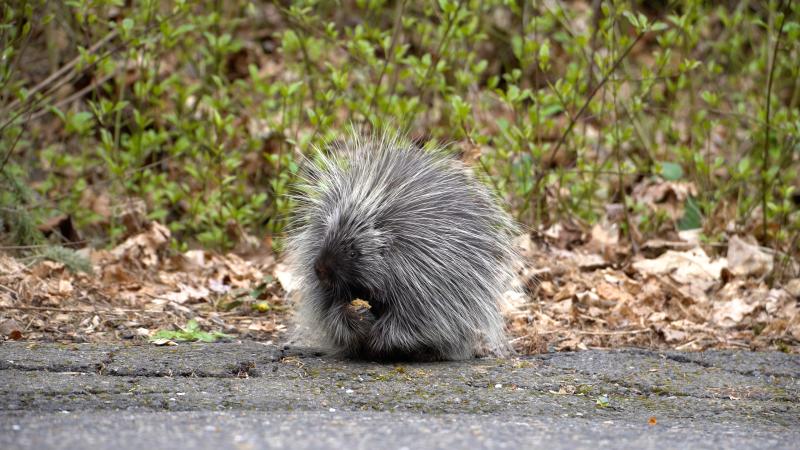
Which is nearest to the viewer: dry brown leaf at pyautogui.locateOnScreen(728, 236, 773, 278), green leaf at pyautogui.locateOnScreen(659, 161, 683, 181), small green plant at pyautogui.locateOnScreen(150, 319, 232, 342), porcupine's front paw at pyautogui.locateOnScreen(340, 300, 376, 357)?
porcupine's front paw at pyautogui.locateOnScreen(340, 300, 376, 357)

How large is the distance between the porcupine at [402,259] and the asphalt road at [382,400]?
A: 170mm

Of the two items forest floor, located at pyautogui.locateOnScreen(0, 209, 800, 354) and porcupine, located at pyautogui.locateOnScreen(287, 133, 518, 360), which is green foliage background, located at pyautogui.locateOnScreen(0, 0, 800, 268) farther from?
porcupine, located at pyautogui.locateOnScreen(287, 133, 518, 360)

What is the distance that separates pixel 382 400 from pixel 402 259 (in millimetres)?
943

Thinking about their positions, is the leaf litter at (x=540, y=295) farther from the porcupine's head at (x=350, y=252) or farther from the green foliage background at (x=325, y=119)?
the porcupine's head at (x=350, y=252)

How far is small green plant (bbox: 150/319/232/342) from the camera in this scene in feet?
17.4

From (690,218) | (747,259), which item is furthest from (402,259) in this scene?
(690,218)

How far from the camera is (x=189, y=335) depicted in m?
5.36

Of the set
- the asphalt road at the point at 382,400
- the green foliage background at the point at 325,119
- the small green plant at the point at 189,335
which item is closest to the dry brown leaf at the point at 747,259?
the green foliage background at the point at 325,119

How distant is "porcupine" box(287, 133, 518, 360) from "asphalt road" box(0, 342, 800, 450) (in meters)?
0.17

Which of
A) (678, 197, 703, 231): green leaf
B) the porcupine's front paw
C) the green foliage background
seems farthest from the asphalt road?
(678, 197, 703, 231): green leaf

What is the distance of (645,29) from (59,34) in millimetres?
6056

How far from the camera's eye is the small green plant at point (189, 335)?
5.29 meters

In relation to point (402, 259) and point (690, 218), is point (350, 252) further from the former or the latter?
point (690, 218)

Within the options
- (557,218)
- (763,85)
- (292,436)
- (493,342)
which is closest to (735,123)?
(763,85)
